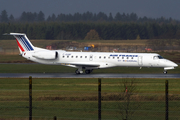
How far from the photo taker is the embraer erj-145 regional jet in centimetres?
3419

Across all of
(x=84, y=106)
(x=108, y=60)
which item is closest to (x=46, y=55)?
(x=108, y=60)

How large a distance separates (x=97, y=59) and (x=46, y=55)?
5704 mm

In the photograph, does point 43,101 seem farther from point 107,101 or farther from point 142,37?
point 142,37

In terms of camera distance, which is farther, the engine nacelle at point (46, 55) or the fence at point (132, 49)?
the fence at point (132, 49)

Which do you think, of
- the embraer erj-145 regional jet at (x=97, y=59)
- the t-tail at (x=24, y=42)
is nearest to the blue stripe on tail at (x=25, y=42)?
the t-tail at (x=24, y=42)

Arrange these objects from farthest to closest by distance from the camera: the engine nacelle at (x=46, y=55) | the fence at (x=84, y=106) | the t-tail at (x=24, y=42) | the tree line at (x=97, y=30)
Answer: the tree line at (x=97, y=30), the t-tail at (x=24, y=42), the engine nacelle at (x=46, y=55), the fence at (x=84, y=106)

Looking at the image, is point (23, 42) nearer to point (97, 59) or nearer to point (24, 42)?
point (24, 42)

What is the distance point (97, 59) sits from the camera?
35156 millimetres

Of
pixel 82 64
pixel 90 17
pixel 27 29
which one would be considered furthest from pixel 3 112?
pixel 90 17

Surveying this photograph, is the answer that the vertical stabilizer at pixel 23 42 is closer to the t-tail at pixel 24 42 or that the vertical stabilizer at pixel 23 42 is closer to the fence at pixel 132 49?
the t-tail at pixel 24 42

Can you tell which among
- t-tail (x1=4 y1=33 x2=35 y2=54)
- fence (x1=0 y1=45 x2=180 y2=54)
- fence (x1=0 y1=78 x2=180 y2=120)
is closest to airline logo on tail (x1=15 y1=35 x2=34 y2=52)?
t-tail (x1=4 y1=33 x2=35 y2=54)

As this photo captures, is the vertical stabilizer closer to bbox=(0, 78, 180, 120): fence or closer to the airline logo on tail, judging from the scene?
the airline logo on tail

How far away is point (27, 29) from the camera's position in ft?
362

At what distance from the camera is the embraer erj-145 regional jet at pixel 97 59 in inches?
1346
